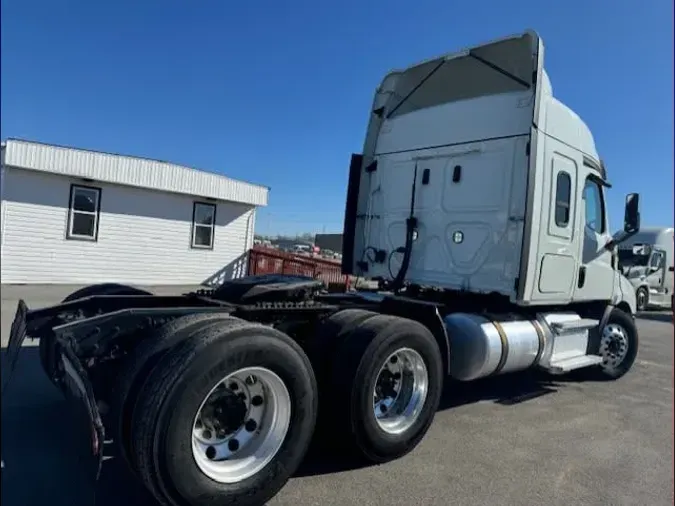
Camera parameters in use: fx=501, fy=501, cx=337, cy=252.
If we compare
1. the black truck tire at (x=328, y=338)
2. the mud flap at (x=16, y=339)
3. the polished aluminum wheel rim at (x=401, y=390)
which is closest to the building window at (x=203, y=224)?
the mud flap at (x=16, y=339)

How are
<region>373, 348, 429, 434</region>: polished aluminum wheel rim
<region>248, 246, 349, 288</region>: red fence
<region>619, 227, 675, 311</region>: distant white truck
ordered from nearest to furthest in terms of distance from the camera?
1. <region>373, 348, 429, 434</region>: polished aluminum wheel rim
2. <region>248, 246, 349, 288</region>: red fence
3. <region>619, 227, 675, 311</region>: distant white truck

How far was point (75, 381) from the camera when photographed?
3.13 meters

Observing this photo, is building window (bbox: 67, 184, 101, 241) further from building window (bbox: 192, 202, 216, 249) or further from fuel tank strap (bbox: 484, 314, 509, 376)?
fuel tank strap (bbox: 484, 314, 509, 376)

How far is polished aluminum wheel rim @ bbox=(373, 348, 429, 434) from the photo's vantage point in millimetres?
4109

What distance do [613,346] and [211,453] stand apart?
623 cm

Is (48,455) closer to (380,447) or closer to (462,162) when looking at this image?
(380,447)

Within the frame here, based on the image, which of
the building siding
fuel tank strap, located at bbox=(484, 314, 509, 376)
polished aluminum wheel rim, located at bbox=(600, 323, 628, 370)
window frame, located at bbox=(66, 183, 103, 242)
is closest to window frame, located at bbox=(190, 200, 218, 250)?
the building siding

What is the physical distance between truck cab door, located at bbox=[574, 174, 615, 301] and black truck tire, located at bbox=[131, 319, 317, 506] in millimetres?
4344

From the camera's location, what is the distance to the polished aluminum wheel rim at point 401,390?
13.5ft

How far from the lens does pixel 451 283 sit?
580 cm

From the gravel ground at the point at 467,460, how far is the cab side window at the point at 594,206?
7.20ft

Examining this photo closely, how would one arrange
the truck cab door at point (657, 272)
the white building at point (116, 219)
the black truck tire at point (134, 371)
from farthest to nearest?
the truck cab door at point (657, 272) → the white building at point (116, 219) → the black truck tire at point (134, 371)

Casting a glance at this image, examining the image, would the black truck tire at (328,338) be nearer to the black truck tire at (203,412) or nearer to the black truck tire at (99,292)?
the black truck tire at (203,412)

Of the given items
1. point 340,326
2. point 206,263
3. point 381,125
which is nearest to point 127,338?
point 340,326
